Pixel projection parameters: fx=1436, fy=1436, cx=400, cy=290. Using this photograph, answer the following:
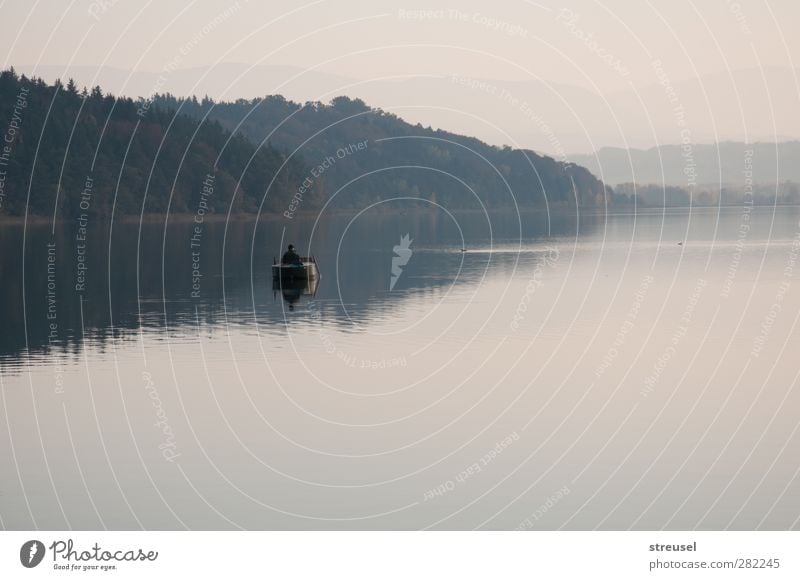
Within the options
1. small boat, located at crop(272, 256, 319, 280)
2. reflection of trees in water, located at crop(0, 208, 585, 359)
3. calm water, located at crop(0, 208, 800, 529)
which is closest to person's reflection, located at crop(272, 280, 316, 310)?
reflection of trees in water, located at crop(0, 208, 585, 359)

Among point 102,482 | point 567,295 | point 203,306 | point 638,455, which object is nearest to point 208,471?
point 102,482

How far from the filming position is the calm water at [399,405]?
102 ft

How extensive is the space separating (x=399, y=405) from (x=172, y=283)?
1794 inches

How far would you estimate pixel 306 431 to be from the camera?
38.7 m

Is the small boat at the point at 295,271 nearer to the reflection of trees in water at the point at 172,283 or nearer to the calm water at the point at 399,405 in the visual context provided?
the reflection of trees in water at the point at 172,283

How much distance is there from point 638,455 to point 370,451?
675 centimetres

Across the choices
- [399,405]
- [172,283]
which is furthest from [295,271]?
[399,405]

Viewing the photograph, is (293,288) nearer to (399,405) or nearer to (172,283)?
(172,283)

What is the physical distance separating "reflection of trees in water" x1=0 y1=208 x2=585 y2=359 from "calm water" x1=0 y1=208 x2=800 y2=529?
390 millimetres

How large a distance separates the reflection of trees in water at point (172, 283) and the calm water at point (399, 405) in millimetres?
390

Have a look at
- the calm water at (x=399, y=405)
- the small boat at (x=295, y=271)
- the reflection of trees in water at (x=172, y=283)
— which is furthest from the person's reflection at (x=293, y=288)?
the calm water at (x=399, y=405)

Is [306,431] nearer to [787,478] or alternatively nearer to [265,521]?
[265,521]

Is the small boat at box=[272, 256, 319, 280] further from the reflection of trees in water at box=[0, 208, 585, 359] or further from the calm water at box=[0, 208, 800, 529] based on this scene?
the calm water at box=[0, 208, 800, 529]

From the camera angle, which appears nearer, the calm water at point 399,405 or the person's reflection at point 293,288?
the calm water at point 399,405
